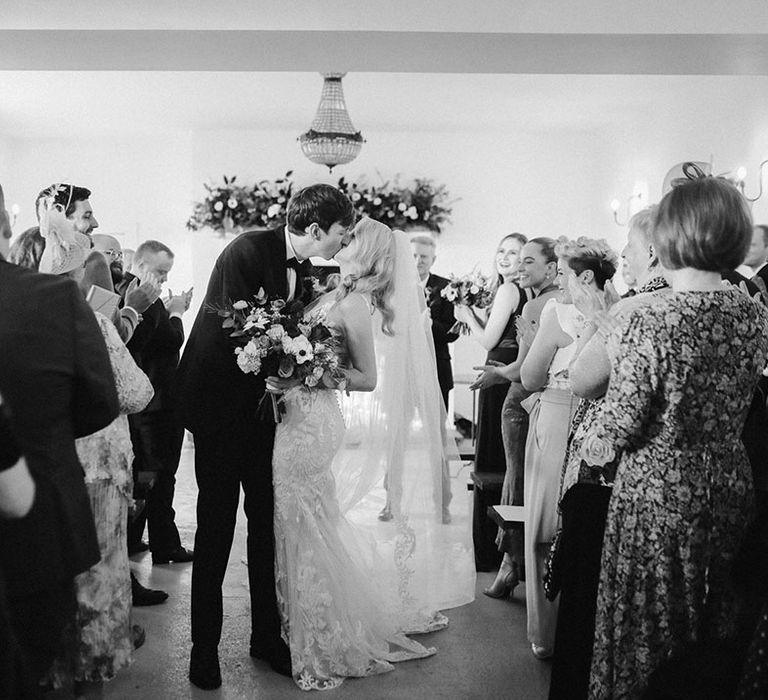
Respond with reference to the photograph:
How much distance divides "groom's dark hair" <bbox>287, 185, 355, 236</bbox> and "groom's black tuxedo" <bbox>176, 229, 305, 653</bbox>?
0.37ft

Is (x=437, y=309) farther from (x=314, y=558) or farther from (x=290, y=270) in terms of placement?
(x=314, y=558)

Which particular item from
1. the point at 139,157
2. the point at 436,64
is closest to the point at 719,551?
the point at 436,64

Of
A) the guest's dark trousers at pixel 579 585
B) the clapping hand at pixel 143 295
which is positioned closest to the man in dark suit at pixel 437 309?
the clapping hand at pixel 143 295

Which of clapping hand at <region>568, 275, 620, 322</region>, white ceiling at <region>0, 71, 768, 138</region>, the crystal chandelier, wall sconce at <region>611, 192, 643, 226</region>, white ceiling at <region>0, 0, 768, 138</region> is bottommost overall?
clapping hand at <region>568, 275, 620, 322</region>

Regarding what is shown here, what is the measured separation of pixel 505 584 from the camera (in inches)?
171

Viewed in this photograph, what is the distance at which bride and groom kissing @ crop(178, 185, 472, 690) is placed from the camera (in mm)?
3205

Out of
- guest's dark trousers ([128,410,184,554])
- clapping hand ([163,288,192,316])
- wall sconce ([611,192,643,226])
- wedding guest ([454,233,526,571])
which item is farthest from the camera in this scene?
wall sconce ([611,192,643,226])

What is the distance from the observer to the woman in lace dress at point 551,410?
3.55m

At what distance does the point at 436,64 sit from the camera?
517cm

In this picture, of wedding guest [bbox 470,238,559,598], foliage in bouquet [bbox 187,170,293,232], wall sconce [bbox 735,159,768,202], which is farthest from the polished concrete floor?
foliage in bouquet [bbox 187,170,293,232]

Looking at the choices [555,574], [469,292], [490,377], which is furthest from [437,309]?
[555,574]

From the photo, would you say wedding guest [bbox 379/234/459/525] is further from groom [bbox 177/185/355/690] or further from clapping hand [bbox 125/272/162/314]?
groom [bbox 177/185/355/690]

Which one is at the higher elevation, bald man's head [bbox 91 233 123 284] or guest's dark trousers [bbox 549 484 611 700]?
bald man's head [bbox 91 233 123 284]

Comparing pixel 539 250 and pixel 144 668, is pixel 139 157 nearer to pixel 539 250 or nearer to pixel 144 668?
pixel 539 250
